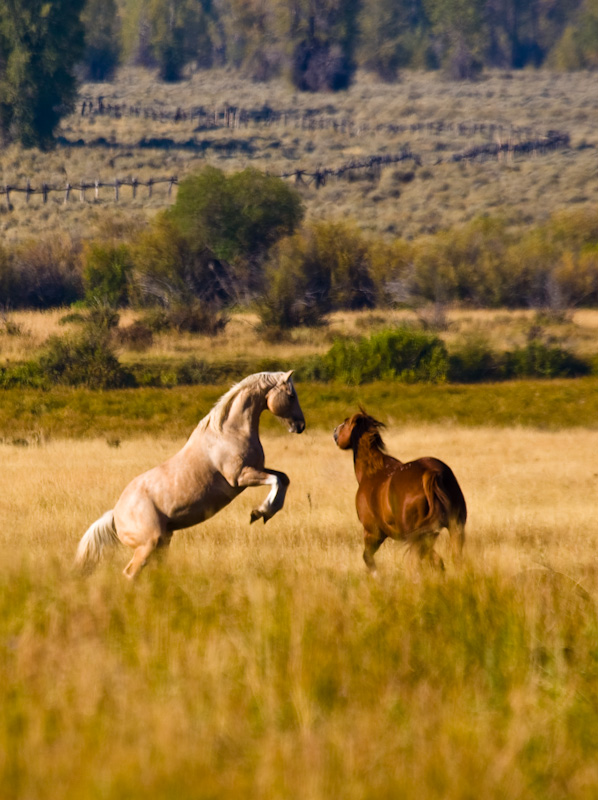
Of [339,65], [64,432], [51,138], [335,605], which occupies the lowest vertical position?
[64,432]

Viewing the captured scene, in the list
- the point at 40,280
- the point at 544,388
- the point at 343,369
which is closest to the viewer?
the point at 544,388

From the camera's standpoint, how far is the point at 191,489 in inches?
310

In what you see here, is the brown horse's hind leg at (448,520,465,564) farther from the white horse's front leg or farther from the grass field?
the white horse's front leg

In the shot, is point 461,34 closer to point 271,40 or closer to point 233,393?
point 271,40

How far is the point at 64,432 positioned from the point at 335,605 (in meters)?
18.4

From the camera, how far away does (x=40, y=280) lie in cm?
5309

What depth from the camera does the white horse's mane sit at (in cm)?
815

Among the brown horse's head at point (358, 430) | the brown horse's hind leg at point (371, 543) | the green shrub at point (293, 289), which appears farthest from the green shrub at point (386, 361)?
the brown horse's hind leg at point (371, 543)

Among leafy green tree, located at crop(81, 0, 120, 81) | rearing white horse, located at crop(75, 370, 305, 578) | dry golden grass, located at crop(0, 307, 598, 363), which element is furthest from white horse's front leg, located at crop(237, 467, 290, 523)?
leafy green tree, located at crop(81, 0, 120, 81)

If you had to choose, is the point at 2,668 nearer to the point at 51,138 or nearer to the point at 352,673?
the point at 352,673

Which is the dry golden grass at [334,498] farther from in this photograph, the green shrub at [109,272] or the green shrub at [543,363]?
the green shrub at [109,272]

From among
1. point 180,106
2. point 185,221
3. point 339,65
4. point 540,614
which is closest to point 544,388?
point 540,614

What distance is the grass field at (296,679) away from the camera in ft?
12.8

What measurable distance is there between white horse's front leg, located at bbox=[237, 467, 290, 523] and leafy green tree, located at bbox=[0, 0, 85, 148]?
3325 inches
